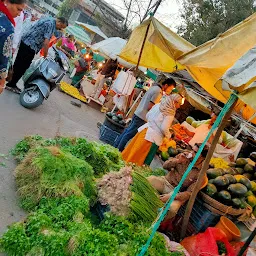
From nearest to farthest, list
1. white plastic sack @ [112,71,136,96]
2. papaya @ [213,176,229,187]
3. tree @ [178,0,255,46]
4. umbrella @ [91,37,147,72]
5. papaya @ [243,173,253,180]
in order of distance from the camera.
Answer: papaya @ [213,176,229,187], papaya @ [243,173,253,180], white plastic sack @ [112,71,136,96], umbrella @ [91,37,147,72], tree @ [178,0,255,46]

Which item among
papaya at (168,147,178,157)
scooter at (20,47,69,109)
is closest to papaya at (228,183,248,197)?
papaya at (168,147,178,157)

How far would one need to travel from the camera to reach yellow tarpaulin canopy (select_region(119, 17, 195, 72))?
6.77 metres

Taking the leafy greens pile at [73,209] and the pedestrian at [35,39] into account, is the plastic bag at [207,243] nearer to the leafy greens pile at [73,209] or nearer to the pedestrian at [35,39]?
the leafy greens pile at [73,209]

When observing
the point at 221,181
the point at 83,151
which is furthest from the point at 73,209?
the point at 221,181

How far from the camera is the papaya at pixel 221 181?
551 cm

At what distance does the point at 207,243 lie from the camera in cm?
442

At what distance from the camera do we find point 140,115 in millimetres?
8156

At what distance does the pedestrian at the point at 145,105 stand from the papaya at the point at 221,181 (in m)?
2.90

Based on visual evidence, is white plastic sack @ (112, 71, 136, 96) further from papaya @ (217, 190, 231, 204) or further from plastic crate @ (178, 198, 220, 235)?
papaya @ (217, 190, 231, 204)

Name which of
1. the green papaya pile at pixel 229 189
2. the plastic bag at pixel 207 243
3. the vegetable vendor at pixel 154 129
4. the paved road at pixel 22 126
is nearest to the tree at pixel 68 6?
the paved road at pixel 22 126

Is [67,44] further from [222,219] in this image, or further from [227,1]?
[222,219]

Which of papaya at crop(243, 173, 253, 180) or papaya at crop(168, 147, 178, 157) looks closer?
papaya at crop(243, 173, 253, 180)

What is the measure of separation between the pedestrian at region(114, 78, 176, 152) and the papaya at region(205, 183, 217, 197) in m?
3.07

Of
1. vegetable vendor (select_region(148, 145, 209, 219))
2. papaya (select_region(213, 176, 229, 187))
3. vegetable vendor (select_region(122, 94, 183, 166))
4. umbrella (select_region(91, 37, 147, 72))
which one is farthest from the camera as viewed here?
umbrella (select_region(91, 37, 147, 72))
